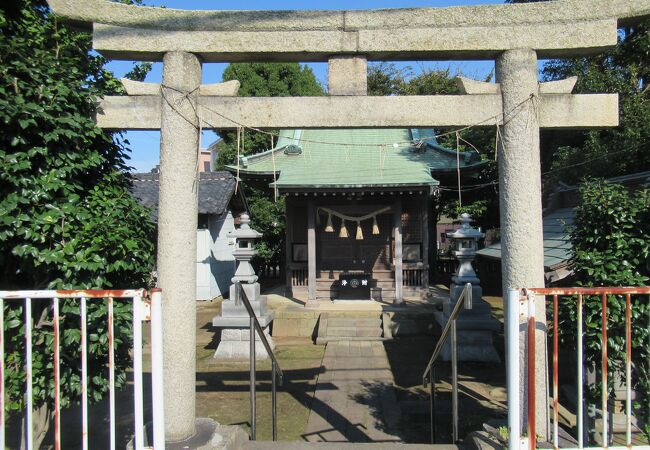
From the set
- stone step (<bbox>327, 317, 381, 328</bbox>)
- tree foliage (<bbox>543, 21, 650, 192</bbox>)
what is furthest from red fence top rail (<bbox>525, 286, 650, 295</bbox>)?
stone step (<bbox>327, 317, 381, 328</bbox>)

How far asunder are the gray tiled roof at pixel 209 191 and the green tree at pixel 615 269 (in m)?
13.0

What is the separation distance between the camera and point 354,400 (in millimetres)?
6723

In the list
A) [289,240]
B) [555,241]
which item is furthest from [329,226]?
[555,241]

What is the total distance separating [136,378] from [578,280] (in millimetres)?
4296

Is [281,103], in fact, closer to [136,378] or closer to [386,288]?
[136,378]

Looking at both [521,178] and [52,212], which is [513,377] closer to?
[521,178]

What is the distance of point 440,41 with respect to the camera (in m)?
4.09

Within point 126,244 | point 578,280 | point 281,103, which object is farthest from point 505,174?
point 126,244

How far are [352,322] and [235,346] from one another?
320 centimetres

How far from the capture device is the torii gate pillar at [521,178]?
3984mm

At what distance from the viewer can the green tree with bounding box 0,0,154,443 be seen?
11.1 feet

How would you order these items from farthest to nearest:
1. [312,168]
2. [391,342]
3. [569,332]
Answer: [312,168] → [391,342] → [569,332]

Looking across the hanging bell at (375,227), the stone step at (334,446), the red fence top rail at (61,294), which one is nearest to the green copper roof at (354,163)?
the hanging bell at (375,227)

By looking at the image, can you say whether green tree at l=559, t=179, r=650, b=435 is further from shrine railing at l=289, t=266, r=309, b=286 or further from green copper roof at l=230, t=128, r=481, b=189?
shrine railing at l=289, t=266, r=309, b=286
